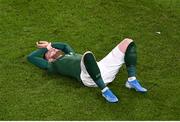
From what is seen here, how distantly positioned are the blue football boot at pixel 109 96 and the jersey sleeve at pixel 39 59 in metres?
1.12

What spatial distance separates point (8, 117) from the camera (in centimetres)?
618

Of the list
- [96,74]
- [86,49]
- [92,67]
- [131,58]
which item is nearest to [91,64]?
[92,67]

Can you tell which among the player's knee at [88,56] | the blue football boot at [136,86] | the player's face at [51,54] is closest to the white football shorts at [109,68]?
the blue football boot at [136,86]

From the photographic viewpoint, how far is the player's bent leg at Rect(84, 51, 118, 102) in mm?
6359

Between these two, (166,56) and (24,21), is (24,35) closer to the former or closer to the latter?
(24,21)

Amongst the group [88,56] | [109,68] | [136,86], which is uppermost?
[88,56]

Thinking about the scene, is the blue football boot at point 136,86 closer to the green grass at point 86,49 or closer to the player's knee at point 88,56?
the green grass at point 86,49

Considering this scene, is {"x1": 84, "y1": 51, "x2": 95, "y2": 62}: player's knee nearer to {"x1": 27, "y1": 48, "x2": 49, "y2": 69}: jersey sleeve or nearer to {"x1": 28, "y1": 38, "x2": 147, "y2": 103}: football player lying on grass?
{"x1": 28, "y1": 38, "x2": 147, "y2": 103}: football player lying on grass

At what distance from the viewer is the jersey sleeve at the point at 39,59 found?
7.16m

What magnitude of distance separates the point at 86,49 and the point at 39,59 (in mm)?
1206

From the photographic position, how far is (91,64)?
637 cm

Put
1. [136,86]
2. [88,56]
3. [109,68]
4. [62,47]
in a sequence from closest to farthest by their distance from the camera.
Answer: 1. [88,56]
2. [136,86]
3. [109,68]
4. [62,47]

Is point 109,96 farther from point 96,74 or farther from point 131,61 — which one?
point 131,61

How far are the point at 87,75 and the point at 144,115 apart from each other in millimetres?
990
